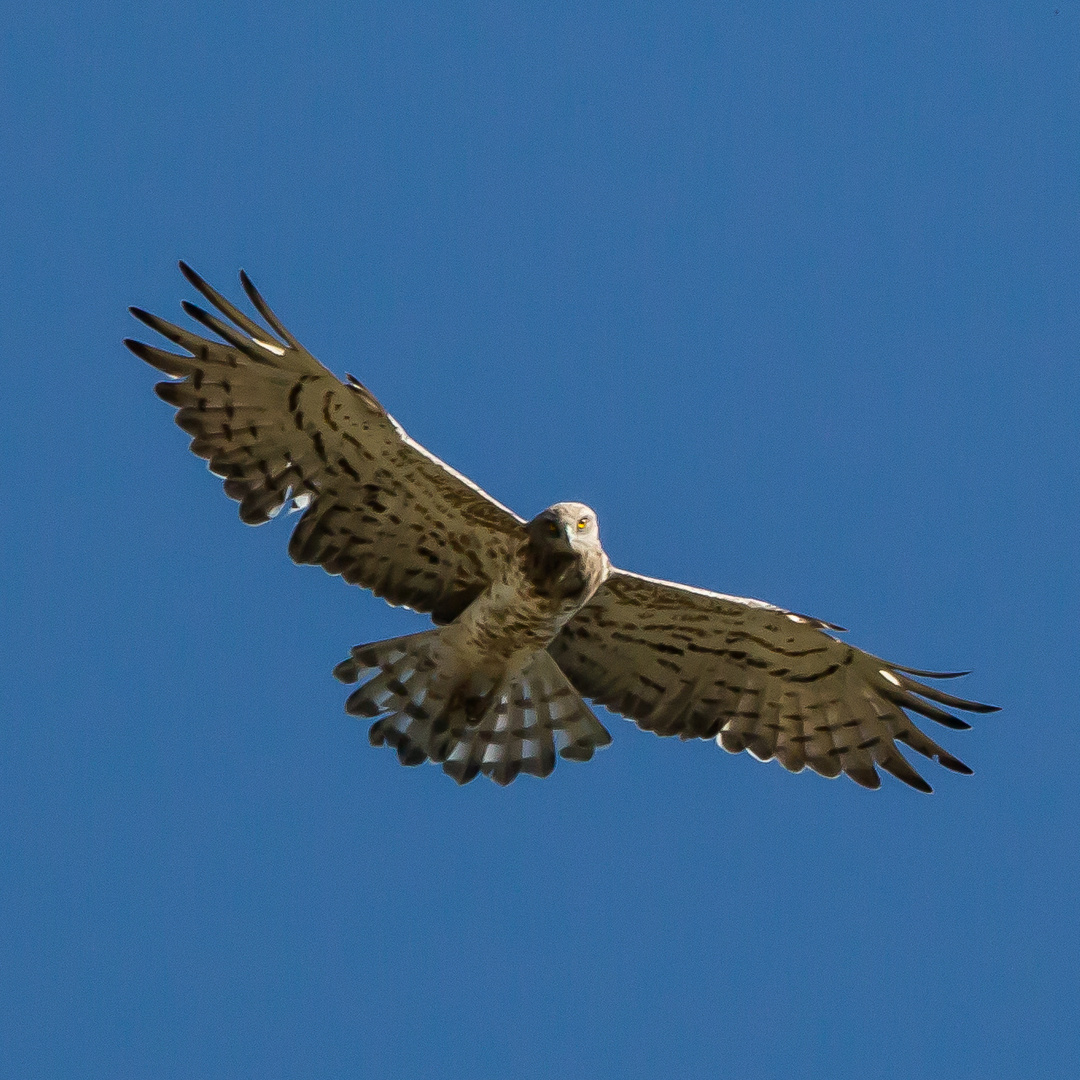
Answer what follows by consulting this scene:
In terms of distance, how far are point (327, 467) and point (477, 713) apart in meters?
1.63

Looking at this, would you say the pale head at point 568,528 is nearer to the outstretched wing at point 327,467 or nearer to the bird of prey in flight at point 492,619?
the bird of prey in flight at point 492,619

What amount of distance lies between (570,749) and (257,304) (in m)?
3.06

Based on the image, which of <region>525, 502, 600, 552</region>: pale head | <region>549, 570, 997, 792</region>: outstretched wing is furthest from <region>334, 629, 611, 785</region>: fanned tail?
<region>525, 502, 600, 552</region>: pale head

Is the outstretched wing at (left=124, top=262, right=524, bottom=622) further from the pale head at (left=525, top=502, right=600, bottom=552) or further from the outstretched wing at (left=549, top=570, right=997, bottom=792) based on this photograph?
the outstretched wing at (left=549, top=570, right=997, bottom=792)

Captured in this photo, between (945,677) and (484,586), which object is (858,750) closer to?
(945,677)

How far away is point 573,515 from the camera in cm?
1018

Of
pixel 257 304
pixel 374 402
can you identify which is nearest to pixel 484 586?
pixel 374 402

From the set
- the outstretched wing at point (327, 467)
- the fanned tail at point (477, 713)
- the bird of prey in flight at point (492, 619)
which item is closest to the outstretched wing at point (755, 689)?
the bird of prey in flight at point (492, 619)

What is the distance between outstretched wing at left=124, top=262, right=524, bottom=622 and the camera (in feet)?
34.0

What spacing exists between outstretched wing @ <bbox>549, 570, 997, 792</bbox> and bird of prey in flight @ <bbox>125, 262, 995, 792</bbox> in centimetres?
1

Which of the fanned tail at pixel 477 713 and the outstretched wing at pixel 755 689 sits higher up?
the outstretched wing at pixel 755 689

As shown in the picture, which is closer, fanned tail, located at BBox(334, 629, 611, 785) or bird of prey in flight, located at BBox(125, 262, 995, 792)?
bird of prey in flight, located at BBox(125, 262, 995, 792)

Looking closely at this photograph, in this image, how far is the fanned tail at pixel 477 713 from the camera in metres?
11.0

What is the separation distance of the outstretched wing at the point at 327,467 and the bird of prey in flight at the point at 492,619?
11 mm
